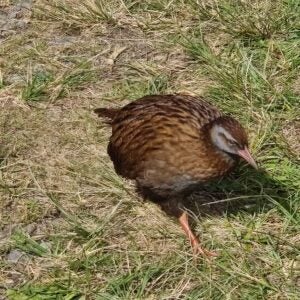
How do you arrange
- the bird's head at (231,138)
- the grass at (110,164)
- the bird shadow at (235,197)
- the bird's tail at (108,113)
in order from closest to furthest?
the bird's head at (231,138) → the grass at (110,164) → the bird shadow at (235,197) → the bird's tail at (108,113)

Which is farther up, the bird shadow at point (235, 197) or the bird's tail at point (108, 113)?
the bird's tail at point (108, 113)

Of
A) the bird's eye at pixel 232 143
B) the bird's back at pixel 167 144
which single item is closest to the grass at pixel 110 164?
the bird's back at pixel 167 144

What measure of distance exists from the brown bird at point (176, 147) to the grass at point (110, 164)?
21 centimetres

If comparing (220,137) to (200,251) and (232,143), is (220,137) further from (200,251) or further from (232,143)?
(200,251)

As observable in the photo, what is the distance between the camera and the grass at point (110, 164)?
3.44 m

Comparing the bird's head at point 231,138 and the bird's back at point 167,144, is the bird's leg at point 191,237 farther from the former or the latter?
the bird's head at point 231,138

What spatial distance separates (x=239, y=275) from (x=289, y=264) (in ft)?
0.91

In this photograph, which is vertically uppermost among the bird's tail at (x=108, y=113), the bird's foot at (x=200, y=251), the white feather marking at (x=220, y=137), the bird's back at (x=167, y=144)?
the white feather marking at (x=220, y=137)

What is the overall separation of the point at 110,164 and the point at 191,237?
0.76 meters

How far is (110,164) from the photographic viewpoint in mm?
4109

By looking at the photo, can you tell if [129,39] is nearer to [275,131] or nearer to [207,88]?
[207,88]

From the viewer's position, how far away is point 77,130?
14.5 ft

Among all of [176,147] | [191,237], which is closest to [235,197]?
[191,237]

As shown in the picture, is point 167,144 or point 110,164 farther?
point 110,164
